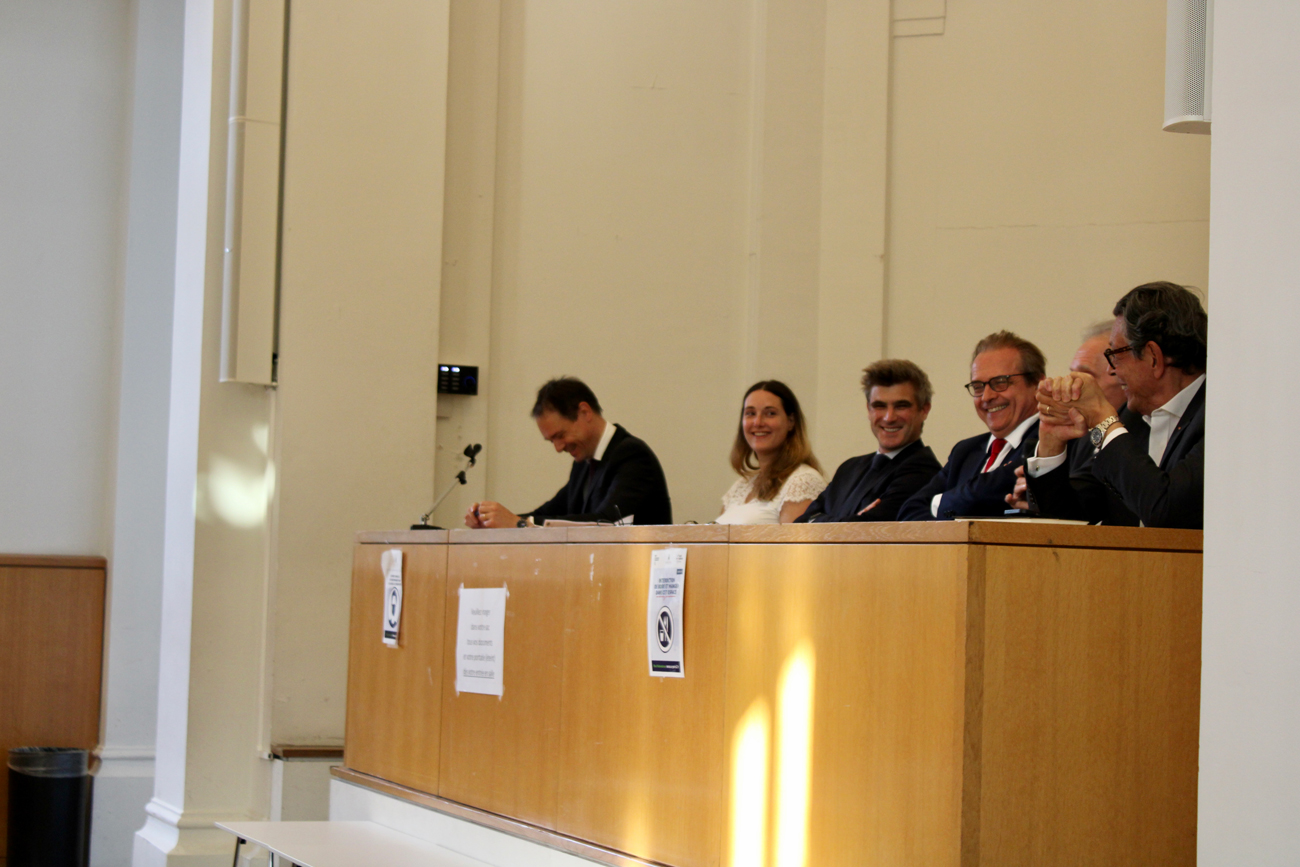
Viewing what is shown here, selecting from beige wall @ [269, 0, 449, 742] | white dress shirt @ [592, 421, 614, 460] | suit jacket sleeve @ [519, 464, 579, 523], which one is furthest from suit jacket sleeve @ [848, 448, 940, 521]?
beige wall @ [269, 0, 449, 742]

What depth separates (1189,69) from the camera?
213cm

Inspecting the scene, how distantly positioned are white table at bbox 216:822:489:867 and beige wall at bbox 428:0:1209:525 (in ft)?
5.17

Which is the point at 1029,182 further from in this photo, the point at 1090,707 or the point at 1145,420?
the point at 1090,707

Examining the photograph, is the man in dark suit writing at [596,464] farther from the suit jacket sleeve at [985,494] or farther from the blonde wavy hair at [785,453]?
the suit jacket sleeve at [985,494]

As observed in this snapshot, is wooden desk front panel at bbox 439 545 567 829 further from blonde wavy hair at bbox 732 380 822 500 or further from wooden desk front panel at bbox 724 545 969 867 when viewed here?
blonde wavy hair at bbox 732 380 822 500

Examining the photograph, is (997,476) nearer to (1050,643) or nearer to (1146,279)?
(1050,643)

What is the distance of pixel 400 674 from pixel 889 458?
149 cm

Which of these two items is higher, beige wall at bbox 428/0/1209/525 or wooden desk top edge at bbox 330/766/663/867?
beige wall at bbox 428/0/1209/525

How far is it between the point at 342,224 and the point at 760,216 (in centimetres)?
168

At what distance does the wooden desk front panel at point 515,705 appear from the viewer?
3.19 meters

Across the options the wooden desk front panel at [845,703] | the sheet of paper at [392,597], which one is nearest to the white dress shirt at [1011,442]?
the wooden desk front panel at [845,703]

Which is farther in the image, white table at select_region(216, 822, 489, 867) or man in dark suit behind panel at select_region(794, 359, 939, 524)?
man in dark suit behind panel at select_region(794, 359, 939, 524)

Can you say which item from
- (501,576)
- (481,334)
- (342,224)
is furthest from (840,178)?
(501,576)

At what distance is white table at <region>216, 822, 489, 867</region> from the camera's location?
341 centimetres
